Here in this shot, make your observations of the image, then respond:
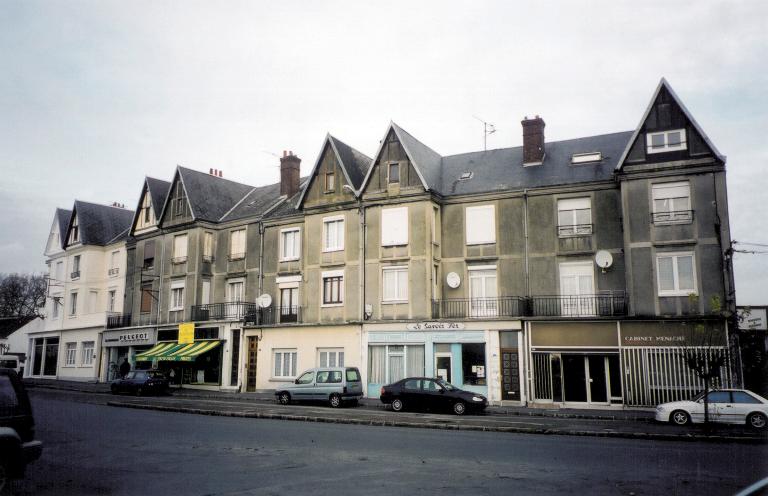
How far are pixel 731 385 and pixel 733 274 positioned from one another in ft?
14.4

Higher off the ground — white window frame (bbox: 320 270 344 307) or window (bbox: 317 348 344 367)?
white window frame (bbox: 320 270 344 307)

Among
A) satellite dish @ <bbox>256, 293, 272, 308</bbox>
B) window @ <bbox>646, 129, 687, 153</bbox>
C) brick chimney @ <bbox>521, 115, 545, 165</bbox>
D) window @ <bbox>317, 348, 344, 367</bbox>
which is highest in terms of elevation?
brick chimney @ <bbox>521, 115, 545, 165</bbox>

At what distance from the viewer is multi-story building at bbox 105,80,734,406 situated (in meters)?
24.5

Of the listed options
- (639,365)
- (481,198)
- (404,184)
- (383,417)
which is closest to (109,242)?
(404,184)

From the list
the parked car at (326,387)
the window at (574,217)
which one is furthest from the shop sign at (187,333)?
the window at (574,217)

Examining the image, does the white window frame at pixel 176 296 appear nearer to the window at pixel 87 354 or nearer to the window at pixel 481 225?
the window at pixel 87 354

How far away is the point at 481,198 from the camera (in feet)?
97.0

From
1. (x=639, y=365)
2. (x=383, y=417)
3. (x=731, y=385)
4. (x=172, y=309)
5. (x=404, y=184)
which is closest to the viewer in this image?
(x=383, y=417)

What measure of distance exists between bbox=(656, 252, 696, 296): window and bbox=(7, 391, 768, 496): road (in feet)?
A: 33.4

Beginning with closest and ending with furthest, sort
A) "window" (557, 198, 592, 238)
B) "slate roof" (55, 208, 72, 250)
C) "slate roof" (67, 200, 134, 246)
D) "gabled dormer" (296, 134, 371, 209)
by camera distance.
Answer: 1. "window" (557, 198, 592, 238)
2. "gabled dormer" (296, 134, 371, 209)
3. "slate roof" (67, 200, 134, 246)
4. "slate roof" (55, 208, 72, 250)

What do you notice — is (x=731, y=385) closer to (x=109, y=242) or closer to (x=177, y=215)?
(x=177, y=215)

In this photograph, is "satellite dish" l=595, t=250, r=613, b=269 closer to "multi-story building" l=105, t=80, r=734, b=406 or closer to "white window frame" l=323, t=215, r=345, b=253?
"multi-story building" l=105, t=80, r=734, b=406

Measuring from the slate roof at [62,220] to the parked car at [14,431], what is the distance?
43.1m

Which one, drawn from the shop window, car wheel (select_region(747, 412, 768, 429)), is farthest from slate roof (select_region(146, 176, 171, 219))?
car wheel (select_region(747, 412, 768, 429))
